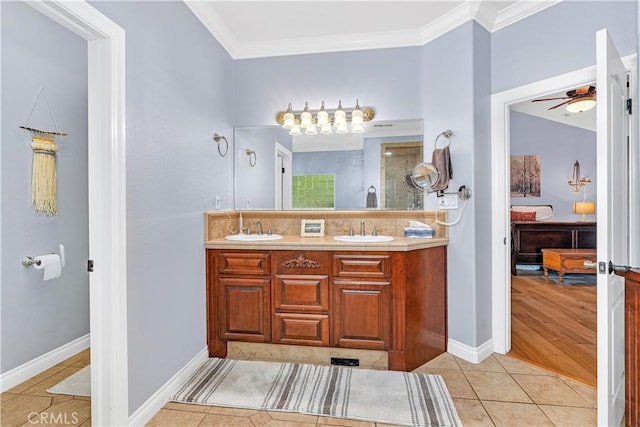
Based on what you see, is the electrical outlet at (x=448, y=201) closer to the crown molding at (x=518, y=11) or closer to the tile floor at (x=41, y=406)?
the crown molding at (x=518, y=11)

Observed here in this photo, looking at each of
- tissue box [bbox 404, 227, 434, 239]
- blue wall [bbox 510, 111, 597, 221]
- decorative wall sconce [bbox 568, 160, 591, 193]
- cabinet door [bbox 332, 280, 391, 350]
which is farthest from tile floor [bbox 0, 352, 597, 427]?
decorative wall sconce [bbox 568, 160, 591, 193]

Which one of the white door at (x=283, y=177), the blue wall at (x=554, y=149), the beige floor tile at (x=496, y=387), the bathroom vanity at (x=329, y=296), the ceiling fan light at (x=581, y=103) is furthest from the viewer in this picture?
the blue wall at (x=554, y=149)

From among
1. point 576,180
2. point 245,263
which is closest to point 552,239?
point 576,180

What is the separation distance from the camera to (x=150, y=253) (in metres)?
1.86

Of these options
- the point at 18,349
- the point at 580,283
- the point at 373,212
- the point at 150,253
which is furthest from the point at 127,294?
the point at 580,283

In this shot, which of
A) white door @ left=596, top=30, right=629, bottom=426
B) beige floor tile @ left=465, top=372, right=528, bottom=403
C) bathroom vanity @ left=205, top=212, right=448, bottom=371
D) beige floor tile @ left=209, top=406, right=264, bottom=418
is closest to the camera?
white door @ left=596, top=30, right=629, bottom=426

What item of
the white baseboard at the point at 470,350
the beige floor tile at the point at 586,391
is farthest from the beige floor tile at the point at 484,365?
the beige floor tile at the point at 586,391

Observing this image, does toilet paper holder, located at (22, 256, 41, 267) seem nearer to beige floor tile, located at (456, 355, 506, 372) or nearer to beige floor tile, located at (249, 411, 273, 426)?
beige floor tile, located at (249, 411, 273, 426)

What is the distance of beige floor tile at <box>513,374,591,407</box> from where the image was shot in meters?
1.95

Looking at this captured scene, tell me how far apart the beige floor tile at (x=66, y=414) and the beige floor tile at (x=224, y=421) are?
65cm

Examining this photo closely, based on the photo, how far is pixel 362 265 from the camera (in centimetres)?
232

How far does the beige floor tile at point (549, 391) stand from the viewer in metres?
1.95

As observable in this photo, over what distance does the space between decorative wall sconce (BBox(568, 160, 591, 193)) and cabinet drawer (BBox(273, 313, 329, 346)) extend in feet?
20.9

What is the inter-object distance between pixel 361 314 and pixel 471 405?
2.69 ft
